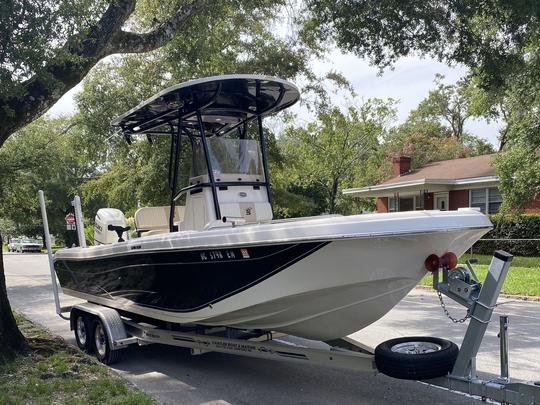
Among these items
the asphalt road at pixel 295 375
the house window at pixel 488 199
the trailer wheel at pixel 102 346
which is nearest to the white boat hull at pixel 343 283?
the asphalt road at pixel 295 375

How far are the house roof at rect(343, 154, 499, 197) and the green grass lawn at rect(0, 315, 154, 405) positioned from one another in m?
→ 19.6

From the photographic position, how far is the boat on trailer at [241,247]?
175 inches

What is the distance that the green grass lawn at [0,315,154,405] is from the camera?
5.20 m

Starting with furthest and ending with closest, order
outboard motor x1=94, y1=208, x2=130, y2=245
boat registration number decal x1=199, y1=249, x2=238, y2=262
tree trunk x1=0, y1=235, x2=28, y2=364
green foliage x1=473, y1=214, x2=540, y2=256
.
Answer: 1. green foliage x1=473, y1=214, x2=540, y2=256
2. outboard motor x1=94, y1=208, x2=130, y2=245
3. tree trunk x1=0, y1=235, x2=28, y2=364
4. boat registration number decal x1=199, y1=249, x2=238, y2=262

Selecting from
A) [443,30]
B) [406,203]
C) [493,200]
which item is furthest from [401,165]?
[443,30]

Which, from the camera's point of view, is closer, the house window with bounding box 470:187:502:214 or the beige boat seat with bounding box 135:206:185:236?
the beige boat seat with bounding box 135:206:185:236

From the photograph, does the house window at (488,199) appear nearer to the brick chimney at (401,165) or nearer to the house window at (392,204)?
the house window at (392,204)

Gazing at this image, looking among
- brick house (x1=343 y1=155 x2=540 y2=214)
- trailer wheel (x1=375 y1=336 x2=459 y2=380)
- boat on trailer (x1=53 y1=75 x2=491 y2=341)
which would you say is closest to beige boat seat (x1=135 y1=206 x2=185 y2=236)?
boat on trailer (x1=53 y1=75 x2=491 y2=341)

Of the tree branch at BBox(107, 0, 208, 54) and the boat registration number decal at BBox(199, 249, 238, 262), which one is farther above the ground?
the tree branch at BBox(107, 0, 208, 54)

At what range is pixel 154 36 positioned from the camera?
8594 mm

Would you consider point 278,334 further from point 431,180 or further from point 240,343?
point 431,180

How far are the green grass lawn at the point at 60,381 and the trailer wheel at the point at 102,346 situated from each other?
0.15 metres

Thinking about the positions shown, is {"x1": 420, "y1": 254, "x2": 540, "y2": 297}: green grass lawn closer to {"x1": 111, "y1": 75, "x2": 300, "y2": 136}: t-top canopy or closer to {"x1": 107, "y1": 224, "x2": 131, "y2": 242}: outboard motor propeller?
{"x1": 111, "y1": 75, "x2": 300, "y2": 136}: t-top canopy

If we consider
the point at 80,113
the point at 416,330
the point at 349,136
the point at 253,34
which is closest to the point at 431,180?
the point at 349,136
